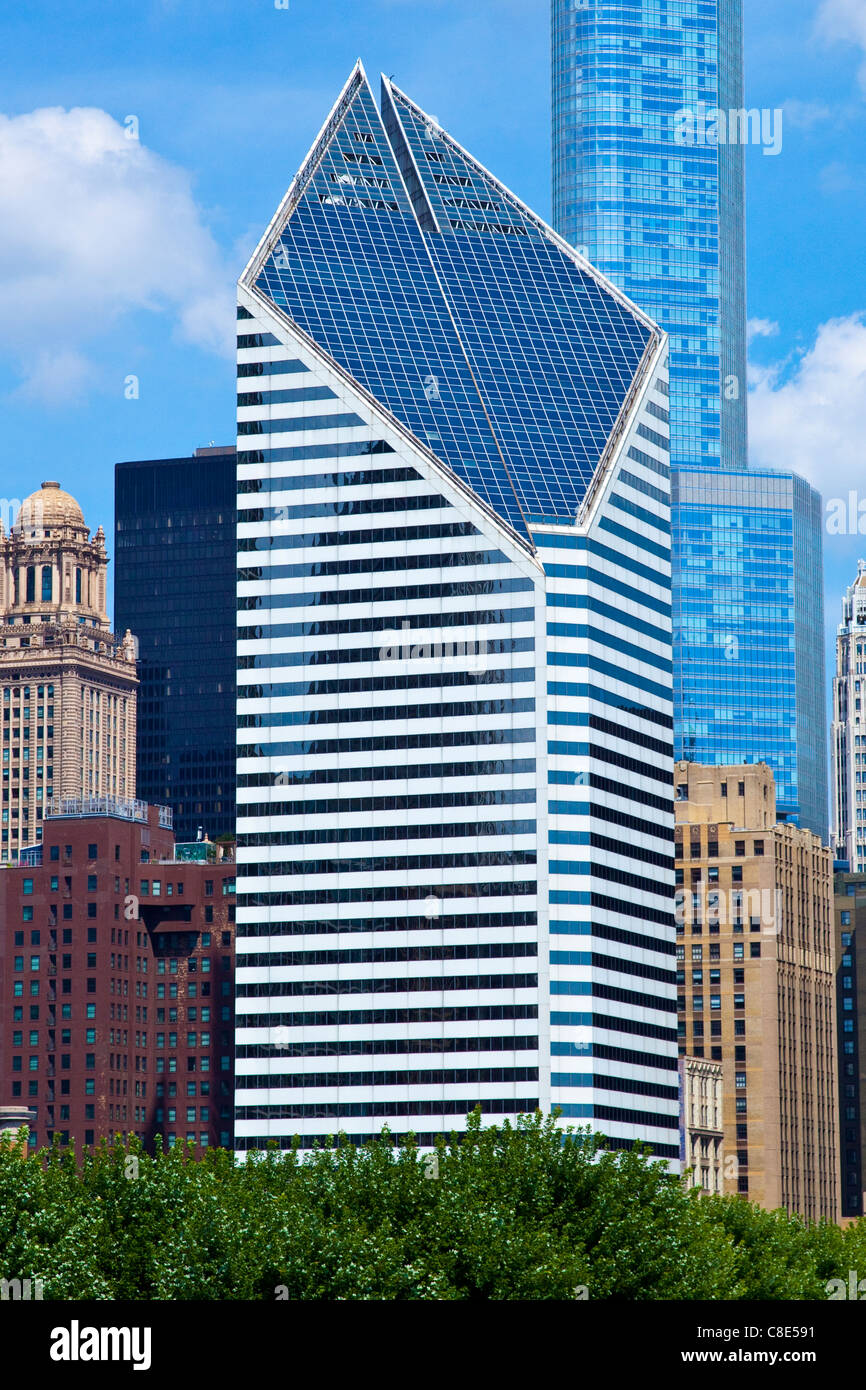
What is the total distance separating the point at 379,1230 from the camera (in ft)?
321

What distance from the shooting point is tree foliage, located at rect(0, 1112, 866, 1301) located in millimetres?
94750

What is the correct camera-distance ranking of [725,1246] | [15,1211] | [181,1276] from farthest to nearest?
[725,1246] → [15,1211] → [181,1276]

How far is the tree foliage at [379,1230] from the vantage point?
94750 millimetres

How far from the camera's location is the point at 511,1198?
109 m
